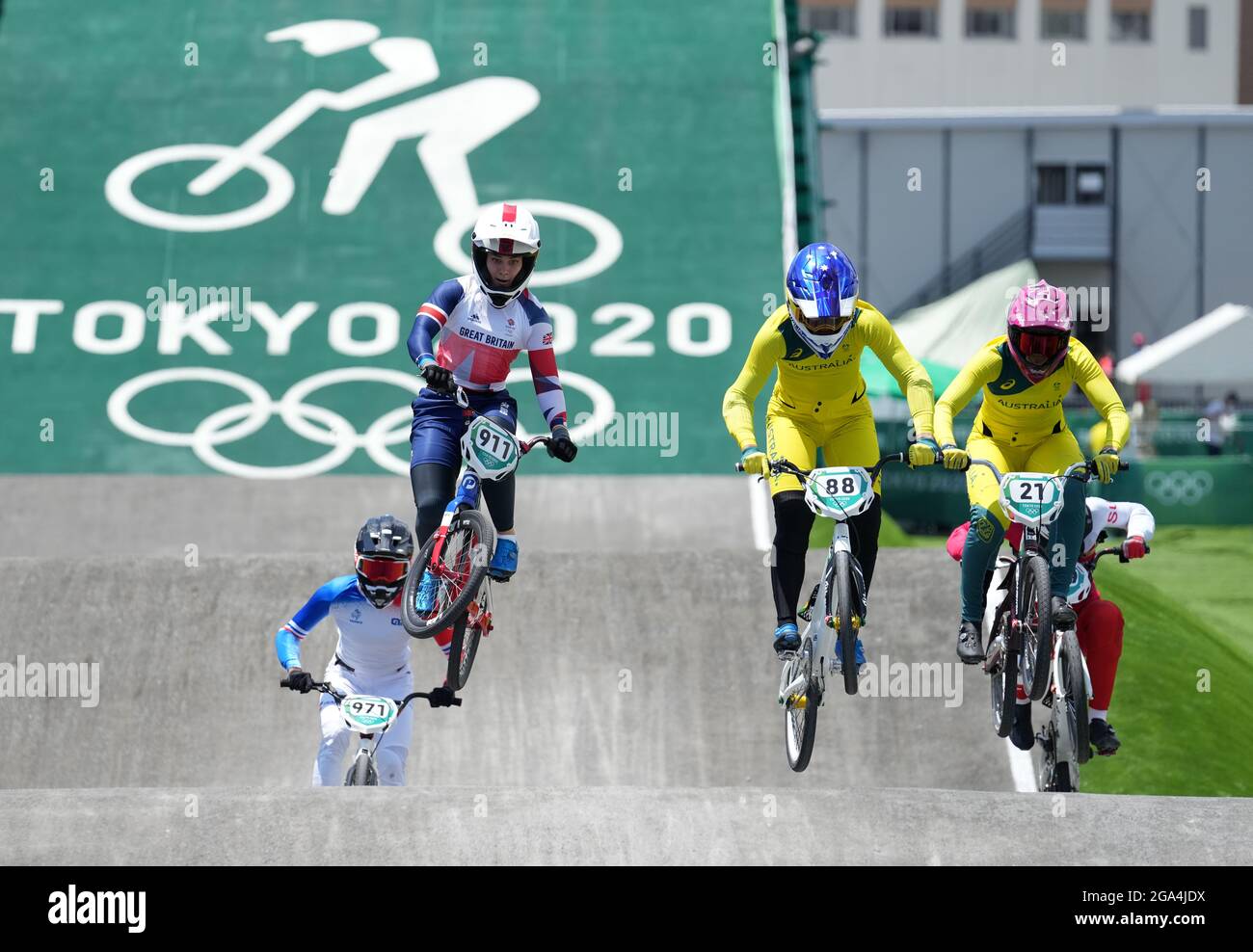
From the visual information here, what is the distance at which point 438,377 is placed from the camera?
1029cm

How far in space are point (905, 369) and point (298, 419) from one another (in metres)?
12.0

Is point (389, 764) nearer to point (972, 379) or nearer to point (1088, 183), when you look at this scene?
point (972, 379)

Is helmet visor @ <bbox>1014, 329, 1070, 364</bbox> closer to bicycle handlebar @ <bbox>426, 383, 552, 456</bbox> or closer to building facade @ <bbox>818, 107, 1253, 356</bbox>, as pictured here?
bicycle handlebar @ <bbox>426, 383, 552, 456</bbox>

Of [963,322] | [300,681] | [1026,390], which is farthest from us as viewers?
[963,322]

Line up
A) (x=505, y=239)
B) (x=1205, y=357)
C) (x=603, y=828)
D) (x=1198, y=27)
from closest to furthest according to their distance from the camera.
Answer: (x=603, y=828), (x=505, y=239), (x=1205, y=357), (x=1198, y=27)

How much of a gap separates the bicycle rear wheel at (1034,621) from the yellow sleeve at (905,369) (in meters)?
0.98

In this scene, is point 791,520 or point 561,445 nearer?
point 791,520

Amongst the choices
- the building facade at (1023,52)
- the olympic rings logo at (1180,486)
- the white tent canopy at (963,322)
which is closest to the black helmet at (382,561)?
the olympic rings logo at (1180,486)

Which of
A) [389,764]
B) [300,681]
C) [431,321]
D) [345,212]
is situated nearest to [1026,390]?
[431,321]

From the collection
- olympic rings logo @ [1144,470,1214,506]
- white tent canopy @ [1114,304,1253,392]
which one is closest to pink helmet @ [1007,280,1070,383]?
olympic rings logo @ [1144,470,1214,506]

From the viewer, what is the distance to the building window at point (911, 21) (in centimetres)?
6044

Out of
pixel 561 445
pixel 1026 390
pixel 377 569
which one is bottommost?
pixel 377 569

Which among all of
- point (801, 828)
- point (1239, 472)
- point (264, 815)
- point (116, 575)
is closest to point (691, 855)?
point (801, 828)

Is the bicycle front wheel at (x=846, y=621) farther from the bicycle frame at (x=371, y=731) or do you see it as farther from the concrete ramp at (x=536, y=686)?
the concrete ramp at (x=536, y=686)
